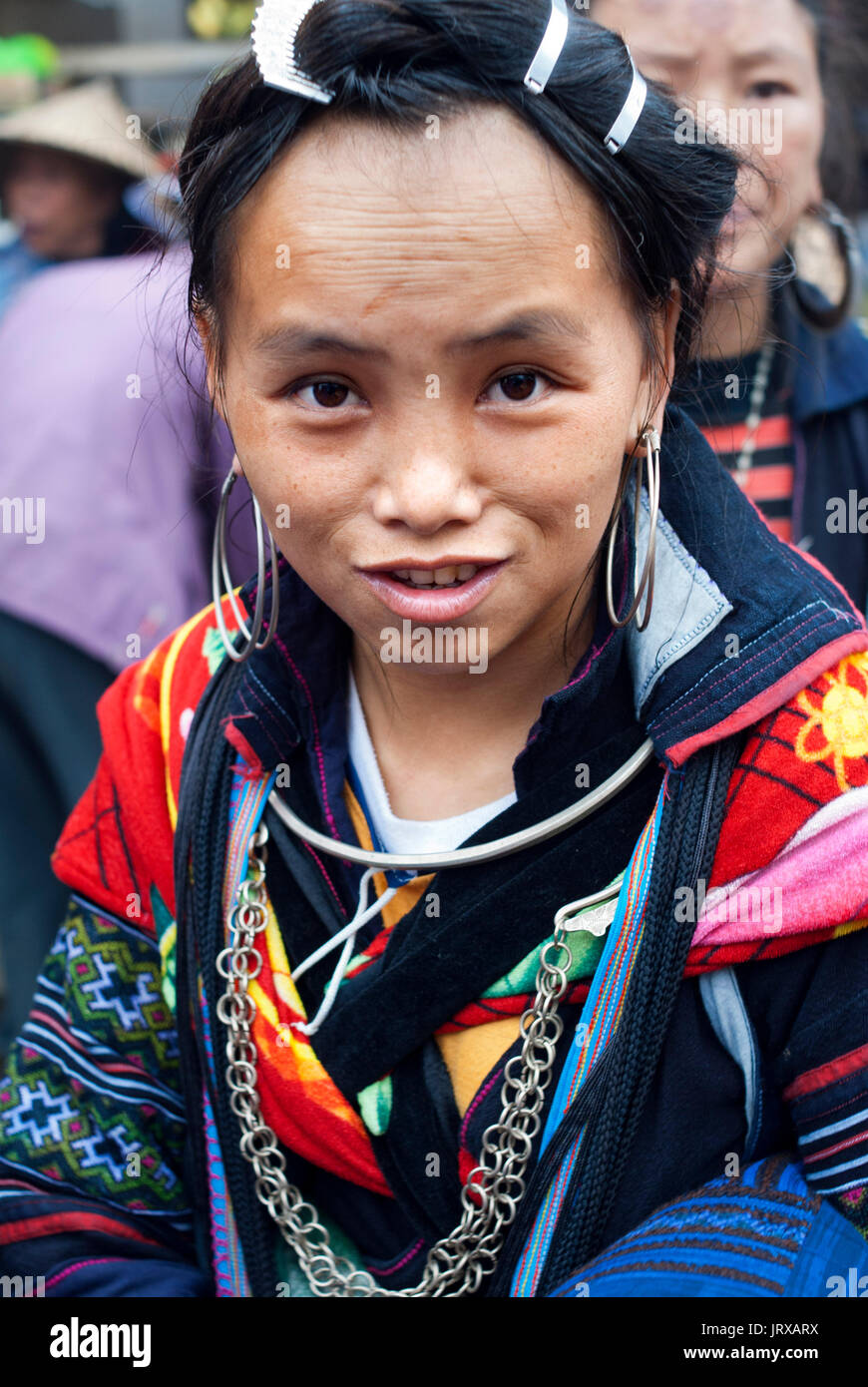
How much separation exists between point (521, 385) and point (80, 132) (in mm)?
3440

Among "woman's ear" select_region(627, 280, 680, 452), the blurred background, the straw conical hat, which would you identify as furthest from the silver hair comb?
the straw conical hat

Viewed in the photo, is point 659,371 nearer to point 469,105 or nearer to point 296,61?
point 469,105

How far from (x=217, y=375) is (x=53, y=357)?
1469 millimetres

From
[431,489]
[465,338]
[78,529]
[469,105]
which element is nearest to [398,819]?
[431,489]

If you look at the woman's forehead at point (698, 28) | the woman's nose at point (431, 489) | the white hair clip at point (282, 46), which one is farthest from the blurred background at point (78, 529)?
the woman's nose at point (431, 489)

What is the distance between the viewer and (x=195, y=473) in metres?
2.62

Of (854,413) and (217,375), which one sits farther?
(854,413)

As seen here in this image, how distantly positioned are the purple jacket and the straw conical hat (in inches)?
60.7

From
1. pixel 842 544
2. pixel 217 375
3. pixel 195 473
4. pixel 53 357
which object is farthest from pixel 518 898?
pixel 53 357

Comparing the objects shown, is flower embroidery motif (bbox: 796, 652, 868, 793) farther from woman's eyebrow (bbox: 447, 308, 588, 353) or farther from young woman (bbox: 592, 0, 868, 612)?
young woman (bbox: 592, 0, 868, 612)

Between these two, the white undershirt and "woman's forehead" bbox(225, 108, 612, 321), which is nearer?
"woman's forehead" bbox(225, 108, 612, 321)

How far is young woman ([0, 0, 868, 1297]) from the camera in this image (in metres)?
1.05
